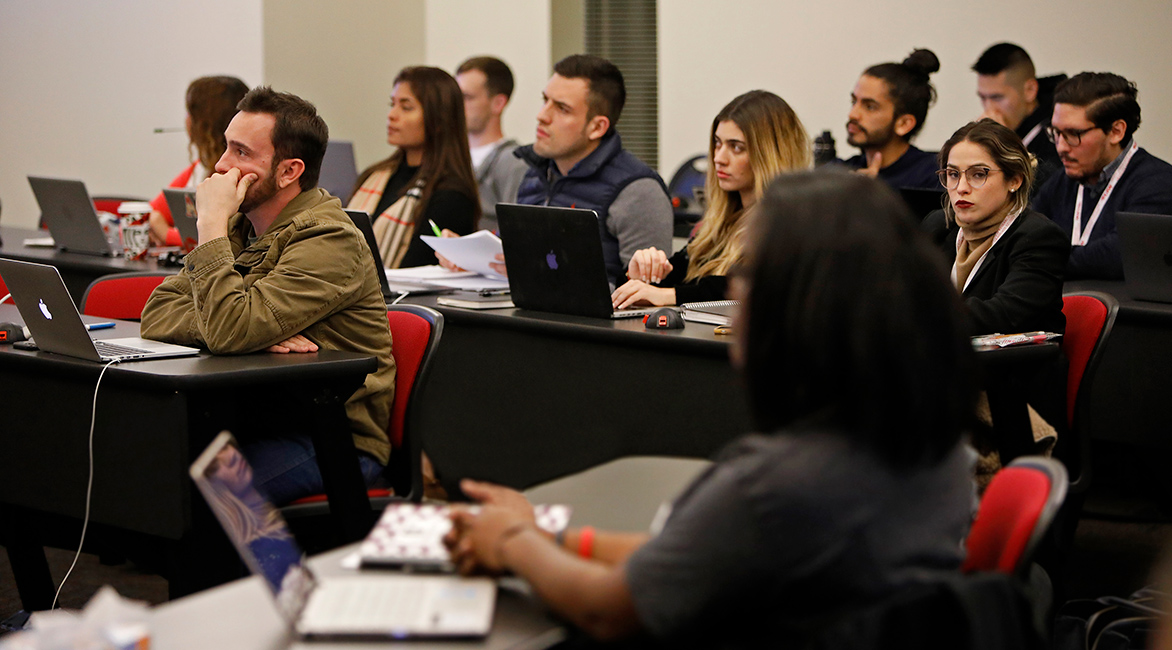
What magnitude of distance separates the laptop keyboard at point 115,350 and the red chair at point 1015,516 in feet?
5.11

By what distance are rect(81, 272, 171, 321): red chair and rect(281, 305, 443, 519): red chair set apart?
Result: 32.0 inches

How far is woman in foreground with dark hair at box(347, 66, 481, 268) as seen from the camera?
3896 millimetres

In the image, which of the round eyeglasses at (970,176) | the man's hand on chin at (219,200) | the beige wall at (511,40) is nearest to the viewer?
the man's hand on chin at (219,200)

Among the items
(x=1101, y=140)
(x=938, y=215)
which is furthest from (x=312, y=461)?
(x=1101, y=140)

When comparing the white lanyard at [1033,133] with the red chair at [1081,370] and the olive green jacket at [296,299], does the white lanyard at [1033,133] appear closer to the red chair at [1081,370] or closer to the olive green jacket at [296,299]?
the red chair at [1081,370]

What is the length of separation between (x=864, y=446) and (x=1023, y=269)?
1.74 meters

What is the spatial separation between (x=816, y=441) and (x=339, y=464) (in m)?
1.35

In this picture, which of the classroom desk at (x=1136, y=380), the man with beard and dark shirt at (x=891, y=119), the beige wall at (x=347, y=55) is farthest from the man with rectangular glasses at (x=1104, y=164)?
the beige wall at (x=347, y=55)

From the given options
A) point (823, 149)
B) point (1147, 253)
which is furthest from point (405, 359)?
point (823, 149)

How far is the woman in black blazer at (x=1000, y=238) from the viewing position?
2.61 meters

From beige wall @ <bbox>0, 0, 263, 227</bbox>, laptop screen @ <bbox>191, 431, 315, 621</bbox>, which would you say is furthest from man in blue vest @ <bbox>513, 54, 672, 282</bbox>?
beige wall @ <bbox>0, 0, 263, 227</bbox>

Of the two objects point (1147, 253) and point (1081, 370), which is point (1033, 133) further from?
point (1081, 370)

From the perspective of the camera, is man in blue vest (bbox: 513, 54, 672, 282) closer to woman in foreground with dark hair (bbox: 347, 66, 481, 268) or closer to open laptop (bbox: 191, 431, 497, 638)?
woman in foreground with dark hair (bbox: 347, 66, 481, 268)

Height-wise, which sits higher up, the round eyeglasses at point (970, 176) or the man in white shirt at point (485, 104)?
the man in white shirt at point (485, 104)
